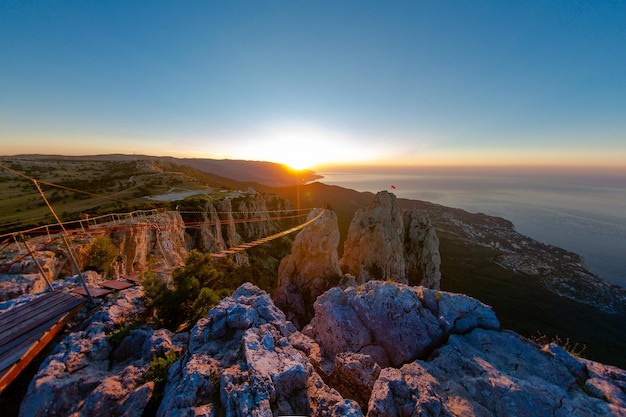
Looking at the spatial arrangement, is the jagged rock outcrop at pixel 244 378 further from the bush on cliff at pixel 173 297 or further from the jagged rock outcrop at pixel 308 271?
the jagged rock outcrop at pixel 308 271

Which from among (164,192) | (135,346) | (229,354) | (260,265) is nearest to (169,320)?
(135,346)

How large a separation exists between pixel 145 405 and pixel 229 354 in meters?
2.24

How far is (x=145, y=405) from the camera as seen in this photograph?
236 inches

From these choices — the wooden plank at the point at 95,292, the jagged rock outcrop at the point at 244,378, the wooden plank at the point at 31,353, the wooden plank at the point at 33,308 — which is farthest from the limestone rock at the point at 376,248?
the wooden plank at the point at 31,353

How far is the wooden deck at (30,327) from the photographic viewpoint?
266 inches

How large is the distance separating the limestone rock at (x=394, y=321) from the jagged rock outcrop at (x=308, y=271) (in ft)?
55.8

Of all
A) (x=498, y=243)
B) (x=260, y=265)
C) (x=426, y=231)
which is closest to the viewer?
(x=426, y=231)

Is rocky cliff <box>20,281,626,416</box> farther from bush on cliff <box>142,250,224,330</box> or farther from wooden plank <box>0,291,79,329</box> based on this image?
wooden plank <box>0,291,79,329</box>

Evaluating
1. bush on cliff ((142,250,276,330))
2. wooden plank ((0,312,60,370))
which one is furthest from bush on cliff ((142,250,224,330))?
wooden plank ((0,312,60,370))

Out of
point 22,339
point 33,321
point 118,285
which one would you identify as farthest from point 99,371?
point 118,285

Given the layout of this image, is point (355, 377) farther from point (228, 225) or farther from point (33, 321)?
point (228, 225)

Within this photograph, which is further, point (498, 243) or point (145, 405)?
point (498, 243)

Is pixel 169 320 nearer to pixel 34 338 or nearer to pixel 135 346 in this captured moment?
pixel 135 346

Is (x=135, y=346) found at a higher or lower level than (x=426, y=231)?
higher
